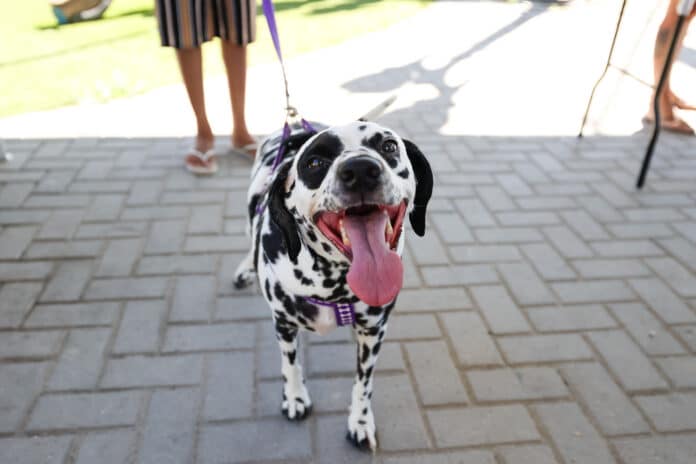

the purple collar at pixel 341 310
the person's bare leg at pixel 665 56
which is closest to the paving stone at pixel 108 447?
the purple collar at pixel 341 310

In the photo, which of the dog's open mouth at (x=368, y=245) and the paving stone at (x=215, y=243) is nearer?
the dog's open mouth at (x=368, y=245)

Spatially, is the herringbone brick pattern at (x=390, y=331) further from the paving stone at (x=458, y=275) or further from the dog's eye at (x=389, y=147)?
the dog's eye at (x=389, y=147)

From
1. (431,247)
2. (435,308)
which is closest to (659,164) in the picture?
(431,247)

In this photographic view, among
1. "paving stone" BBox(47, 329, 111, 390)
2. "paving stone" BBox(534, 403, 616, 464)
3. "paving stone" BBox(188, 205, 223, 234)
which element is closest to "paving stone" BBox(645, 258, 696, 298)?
"paving stone" BBox(534, 403, 616, 464)

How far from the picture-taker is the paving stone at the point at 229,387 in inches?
103

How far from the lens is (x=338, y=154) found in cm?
185

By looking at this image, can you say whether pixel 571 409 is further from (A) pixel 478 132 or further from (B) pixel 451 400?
(A) pixel 478 132

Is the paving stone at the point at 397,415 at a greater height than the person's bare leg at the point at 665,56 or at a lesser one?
lesser

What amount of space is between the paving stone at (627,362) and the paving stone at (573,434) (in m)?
0.41

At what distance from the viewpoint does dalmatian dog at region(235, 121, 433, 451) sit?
1.75 meters

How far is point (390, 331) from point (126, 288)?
180cm

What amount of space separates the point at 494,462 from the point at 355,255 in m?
1.37

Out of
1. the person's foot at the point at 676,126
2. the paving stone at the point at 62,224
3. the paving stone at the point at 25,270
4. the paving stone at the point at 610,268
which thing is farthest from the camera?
the person's foot at the point at 676,126

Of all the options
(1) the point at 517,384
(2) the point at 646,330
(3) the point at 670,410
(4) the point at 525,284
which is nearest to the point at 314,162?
(1) the point at 517,384
